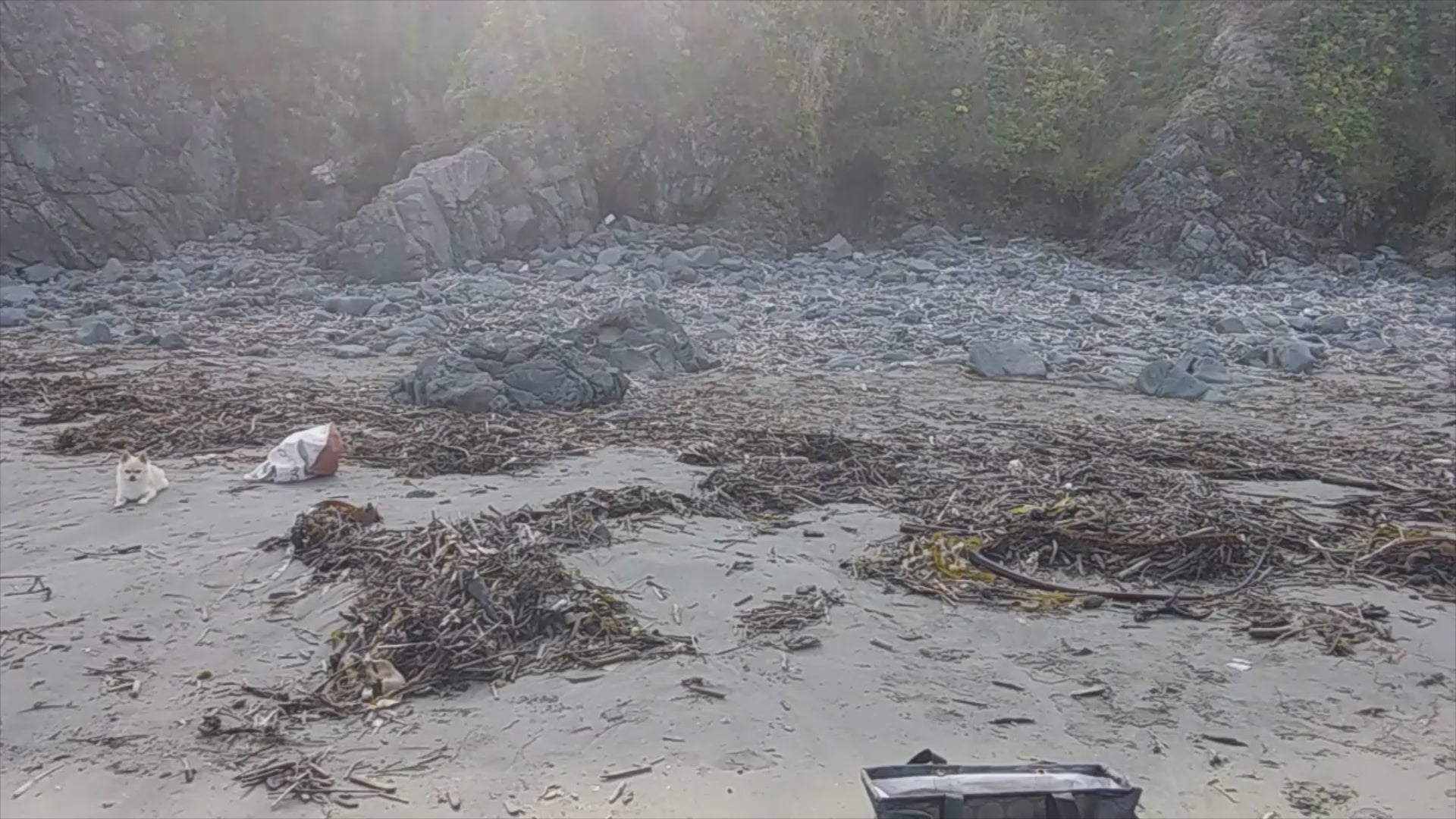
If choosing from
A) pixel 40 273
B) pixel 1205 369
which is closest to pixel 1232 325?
pixel 1205 369

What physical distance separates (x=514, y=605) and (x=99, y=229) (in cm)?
1198

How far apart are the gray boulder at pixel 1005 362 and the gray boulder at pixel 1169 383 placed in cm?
66

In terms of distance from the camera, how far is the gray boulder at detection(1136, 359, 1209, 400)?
7.39m

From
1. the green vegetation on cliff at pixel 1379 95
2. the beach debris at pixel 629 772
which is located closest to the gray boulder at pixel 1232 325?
the green vegetation on cliff at pixel 1379 95

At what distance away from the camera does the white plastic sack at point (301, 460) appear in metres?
5.27

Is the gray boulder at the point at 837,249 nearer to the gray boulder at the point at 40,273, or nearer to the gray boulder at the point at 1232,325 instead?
the gray boulder at the point at 1232,325

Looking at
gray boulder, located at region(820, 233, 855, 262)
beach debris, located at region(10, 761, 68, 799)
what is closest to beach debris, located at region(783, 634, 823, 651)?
beach debris, located at region(10, 761, 68, 799)

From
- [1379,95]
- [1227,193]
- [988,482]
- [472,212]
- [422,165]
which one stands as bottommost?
[988,482]

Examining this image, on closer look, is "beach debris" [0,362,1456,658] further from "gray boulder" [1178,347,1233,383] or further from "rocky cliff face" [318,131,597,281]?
"rocky cliff face" [318,131,597,281]

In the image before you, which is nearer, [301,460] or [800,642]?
[800,642]

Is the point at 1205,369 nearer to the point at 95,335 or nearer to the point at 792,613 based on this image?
the point at 792,613

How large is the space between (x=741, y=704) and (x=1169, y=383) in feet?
16.5

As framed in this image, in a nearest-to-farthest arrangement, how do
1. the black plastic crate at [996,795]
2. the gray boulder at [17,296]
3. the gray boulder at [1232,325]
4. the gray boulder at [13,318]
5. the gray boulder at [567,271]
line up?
1. the black plastic crate at [996,795]
2. the gray boulder at [1232,325]
3. the gray boulder at [13,318]
4. the gray boulder at [17,296]
5. the gray boulder at [567,271]

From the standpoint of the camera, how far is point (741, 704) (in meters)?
3.21
